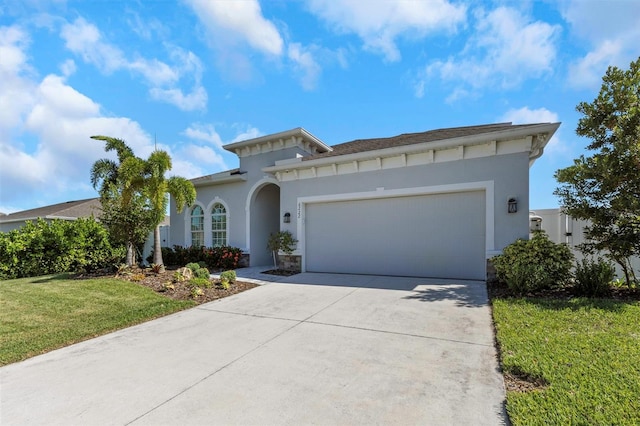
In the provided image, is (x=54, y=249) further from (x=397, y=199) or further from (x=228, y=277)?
(x=397, y=199)

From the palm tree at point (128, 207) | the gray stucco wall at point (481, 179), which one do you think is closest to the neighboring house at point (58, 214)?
the palm tree at point (128, 207)

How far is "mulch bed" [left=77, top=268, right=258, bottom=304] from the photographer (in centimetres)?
686

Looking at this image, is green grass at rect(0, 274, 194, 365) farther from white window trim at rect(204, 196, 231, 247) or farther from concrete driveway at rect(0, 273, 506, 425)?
white window trim at rect(204, 196, 231, 247)

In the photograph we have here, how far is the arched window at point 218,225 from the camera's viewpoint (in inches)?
497

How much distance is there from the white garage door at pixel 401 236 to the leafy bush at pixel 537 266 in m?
1.26

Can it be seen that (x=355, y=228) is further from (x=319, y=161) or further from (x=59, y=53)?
(x=59, y=53)

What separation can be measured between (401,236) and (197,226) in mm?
9321

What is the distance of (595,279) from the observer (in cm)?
566

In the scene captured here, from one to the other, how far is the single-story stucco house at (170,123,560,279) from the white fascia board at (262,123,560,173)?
0.02 m

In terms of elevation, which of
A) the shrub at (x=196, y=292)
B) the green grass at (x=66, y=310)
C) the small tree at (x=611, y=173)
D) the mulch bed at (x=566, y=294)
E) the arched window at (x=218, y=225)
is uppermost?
the small tree at (x=611, y=173)

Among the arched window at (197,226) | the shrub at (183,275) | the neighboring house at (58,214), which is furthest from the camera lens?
the neighboring house at (58,214)

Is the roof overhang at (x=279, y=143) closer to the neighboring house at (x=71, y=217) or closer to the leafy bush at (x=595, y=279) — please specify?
the neighboring house at (x=71, y=217)

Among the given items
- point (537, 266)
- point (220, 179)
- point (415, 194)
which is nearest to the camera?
point (537, 266)

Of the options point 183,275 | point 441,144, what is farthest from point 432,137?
point 183,275
